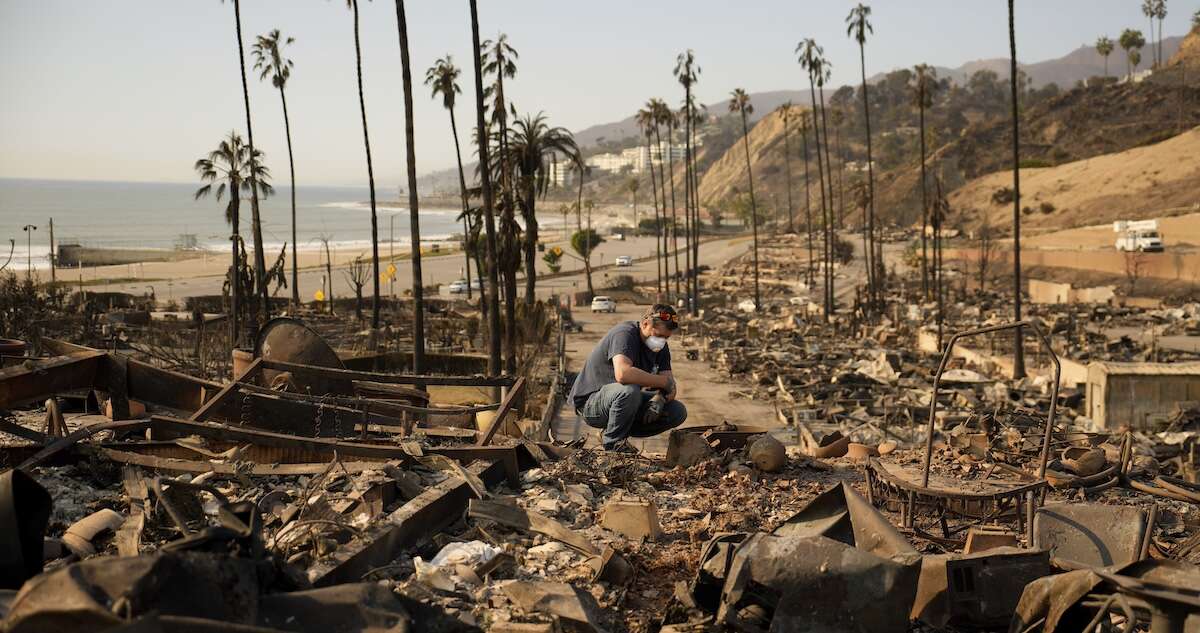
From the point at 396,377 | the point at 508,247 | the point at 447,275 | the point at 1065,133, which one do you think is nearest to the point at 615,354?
the point at 396,377

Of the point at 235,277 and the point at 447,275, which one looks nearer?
the point at 235,277

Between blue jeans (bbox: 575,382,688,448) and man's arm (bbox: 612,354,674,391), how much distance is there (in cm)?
7

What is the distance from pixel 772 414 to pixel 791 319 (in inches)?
→ 785

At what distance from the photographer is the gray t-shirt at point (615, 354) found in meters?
8.35

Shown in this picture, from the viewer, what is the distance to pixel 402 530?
545 cm

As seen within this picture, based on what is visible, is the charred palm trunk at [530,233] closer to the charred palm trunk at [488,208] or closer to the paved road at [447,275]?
the charred palm trunk at [488,208]

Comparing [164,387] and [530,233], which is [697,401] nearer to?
[530,233]

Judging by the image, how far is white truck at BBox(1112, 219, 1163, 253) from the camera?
56.7 meters

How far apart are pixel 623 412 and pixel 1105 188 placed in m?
88.1

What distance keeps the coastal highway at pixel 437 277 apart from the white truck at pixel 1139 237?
31.8m

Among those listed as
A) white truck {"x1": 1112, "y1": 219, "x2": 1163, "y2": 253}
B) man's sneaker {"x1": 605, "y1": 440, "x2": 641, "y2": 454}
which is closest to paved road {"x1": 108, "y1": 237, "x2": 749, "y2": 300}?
white truck {"x1": 1112, "y1": 219, "x2": 1163, "y2": 253}

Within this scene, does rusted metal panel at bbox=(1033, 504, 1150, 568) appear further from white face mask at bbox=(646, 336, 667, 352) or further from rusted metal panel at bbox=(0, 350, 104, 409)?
rusted metal panel at bbox=(0, 350, 104, 409)

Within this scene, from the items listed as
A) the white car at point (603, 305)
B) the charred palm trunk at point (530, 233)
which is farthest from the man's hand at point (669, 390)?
the white car at point (603, 305)

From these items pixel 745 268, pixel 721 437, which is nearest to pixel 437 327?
pixel 721 437
